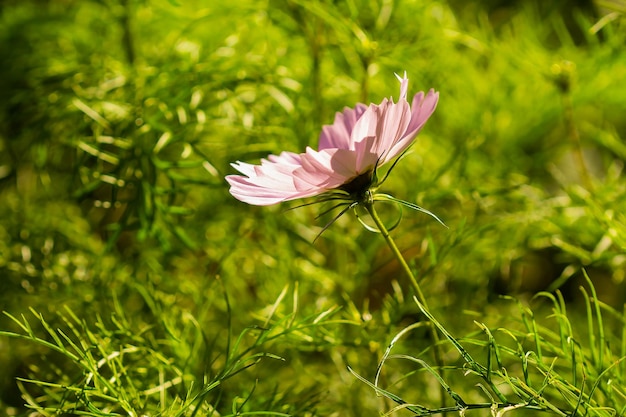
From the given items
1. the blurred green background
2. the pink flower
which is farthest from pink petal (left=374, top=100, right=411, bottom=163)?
the blurred green background

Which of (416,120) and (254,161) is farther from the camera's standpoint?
(254,161)

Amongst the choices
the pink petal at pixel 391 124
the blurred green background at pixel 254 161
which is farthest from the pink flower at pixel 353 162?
the blurred green background at pixel 254 161

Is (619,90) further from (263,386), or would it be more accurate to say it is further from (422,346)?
(263,386)

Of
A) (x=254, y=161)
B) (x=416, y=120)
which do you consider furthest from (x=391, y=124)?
(x=254, y=161)

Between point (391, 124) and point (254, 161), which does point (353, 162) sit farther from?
point (254, 161)

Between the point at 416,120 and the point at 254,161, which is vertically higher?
the point at 416,120

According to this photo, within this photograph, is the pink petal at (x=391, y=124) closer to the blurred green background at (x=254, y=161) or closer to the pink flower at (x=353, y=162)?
the pink flower at (x=353, y=162)

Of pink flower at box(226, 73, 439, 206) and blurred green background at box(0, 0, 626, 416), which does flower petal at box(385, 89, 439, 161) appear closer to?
pink flower at box(226, 73, 439, 206)

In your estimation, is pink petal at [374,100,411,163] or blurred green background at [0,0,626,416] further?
blurred green background at [0,0,626,416]
